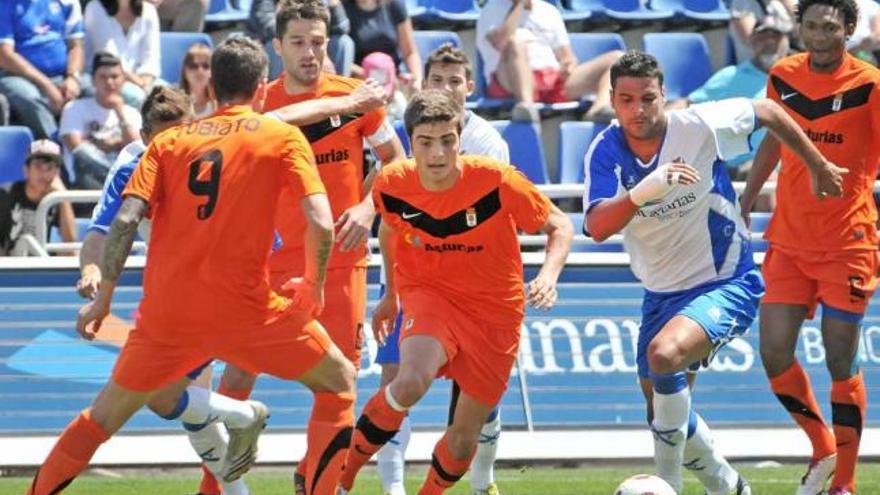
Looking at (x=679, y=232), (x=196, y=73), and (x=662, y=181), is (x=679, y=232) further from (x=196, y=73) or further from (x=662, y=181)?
(x=196, y=73)

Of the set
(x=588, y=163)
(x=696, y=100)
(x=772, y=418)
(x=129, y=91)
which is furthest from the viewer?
(x=696, y=100)

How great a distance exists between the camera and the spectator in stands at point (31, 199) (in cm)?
1461

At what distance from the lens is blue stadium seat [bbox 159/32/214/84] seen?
1670 centimetres

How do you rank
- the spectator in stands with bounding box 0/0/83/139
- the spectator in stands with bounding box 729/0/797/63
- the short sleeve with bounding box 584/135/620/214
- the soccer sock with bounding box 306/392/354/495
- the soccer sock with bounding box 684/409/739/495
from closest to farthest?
the soccer sock with bounding box 306/392/354/495 → the short sleeve with bounding box 584/135/620/214 → the soccer sock with bounding box 684/409/739/495 → the spectator in stands with bounding box 0/0/83/139 → the spectator in stands with bounding box 729/0/797/63

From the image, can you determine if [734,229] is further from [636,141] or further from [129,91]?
[129,91]

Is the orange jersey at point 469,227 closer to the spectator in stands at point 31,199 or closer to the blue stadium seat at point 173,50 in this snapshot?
the spectator in stands at point 31,199

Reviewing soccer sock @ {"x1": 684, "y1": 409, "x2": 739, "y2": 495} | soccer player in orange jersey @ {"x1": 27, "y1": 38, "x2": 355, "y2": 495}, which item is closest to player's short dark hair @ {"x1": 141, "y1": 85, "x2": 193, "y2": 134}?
soccer player in orange jersey @ {"x1": 27, "y1": 38, "x2": 355, "y2": 495}

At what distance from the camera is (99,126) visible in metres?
15.4

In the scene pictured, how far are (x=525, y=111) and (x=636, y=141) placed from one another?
6.63 m

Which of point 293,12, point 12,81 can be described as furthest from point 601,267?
point 12,81

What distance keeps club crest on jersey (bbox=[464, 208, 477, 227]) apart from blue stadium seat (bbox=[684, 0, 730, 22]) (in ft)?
31.9

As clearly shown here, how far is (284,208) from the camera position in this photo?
10211 millimetres

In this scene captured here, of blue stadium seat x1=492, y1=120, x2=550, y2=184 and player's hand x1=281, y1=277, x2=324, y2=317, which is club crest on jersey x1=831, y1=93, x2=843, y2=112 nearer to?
player's hand x1=281, y1=277, x2=324, y2=317

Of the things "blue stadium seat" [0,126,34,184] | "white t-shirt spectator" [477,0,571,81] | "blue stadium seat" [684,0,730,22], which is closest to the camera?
"blue stadium seat" [0,126,34,184]
